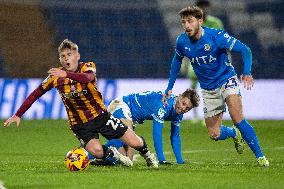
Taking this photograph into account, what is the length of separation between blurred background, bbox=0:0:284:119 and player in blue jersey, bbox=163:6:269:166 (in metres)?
10.8

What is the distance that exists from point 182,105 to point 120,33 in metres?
12.5

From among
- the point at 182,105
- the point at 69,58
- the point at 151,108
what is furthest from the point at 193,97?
the point at 69,58

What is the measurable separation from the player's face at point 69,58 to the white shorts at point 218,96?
1736 mm

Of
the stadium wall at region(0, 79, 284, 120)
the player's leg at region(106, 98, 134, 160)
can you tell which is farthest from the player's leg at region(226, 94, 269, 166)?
the stadium wall at region(0, 79, 284, 120)

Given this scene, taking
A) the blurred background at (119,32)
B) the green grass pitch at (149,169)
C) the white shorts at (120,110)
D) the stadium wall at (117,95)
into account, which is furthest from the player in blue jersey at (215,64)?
the blurred background at (119,32)

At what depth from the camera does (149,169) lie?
983 cm

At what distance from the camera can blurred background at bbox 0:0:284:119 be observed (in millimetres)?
22156

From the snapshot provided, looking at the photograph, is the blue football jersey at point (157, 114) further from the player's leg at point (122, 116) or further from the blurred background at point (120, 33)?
the blurred background at point (120, 33)

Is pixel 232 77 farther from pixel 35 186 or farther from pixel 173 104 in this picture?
pixel 35 186

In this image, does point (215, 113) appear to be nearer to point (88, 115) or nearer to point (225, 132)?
point (225, 132)

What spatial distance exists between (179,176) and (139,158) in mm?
2949

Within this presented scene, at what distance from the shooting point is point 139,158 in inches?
470

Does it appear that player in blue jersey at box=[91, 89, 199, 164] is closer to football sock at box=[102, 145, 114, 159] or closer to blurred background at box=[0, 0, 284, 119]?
football sock at box=[102, 145, 114, 159]

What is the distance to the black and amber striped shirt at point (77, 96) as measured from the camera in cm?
995
